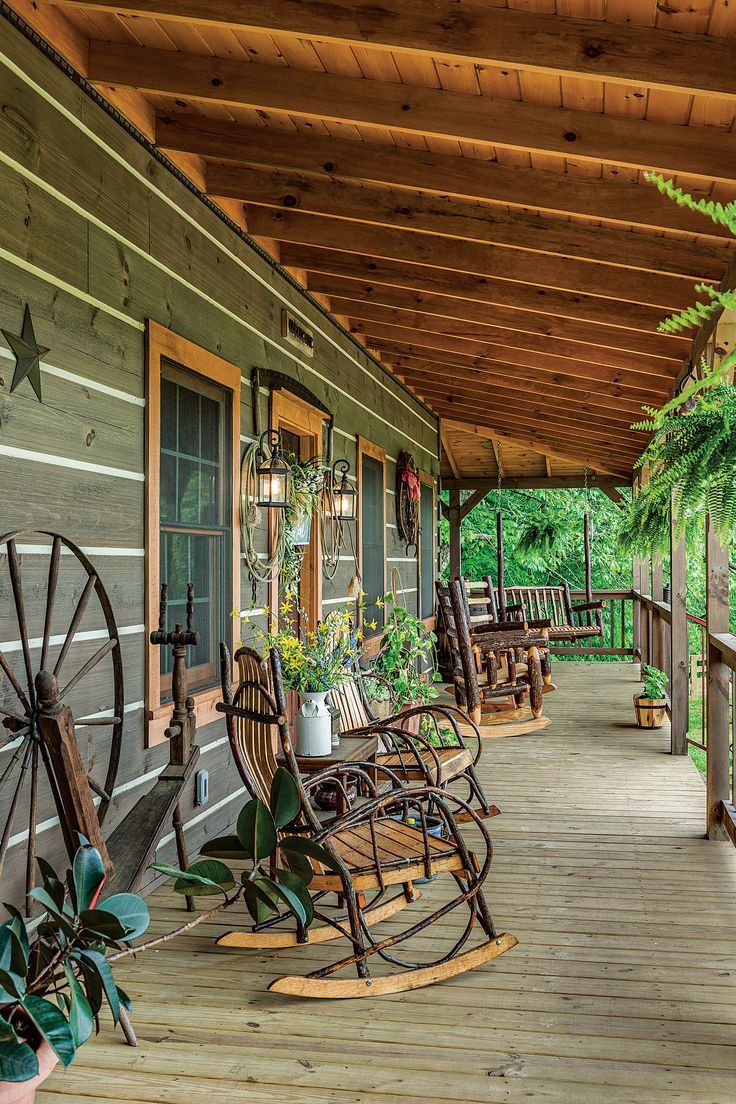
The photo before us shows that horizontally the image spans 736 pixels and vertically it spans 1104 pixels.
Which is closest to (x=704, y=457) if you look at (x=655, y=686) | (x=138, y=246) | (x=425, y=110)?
Answer: (x=425, y=110)

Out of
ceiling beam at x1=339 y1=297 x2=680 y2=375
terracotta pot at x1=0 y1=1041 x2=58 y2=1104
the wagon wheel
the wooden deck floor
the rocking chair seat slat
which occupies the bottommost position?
the wooden deck floor

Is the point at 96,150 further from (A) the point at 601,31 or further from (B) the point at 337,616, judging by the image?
(B) the point at 337,616

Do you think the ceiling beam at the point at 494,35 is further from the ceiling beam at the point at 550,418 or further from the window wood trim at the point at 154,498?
the ceiling beam at the point at 550,418

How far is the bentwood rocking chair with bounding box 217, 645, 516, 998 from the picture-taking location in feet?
8.33

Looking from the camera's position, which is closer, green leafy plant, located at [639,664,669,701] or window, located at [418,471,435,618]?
green leafy plant, located at [639,664,669,701]

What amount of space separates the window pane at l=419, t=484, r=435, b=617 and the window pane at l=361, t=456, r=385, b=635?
6.99 feet

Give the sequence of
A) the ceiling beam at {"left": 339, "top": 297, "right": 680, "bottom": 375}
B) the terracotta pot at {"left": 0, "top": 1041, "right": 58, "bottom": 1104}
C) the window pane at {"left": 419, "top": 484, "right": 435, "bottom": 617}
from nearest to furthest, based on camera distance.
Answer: the terracotta pot at {"left": 0, "top": 1041, "right": 58, "bottom": 1104}
the ceiling beam at {"left": 339, "top": 297, "right": 680, "bottom": 375}
the window pane at {"left": 419, "top": 484, "right": 435, "bottom": 617}

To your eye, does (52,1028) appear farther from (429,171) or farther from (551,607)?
(551,607)

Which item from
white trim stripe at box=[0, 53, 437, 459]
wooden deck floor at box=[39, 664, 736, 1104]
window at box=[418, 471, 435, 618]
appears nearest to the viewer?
wooden deck floor at box=[39, 664, 736, 1104]

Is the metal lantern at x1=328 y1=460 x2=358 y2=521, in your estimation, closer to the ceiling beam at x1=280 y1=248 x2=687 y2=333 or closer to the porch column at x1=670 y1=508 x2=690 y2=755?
the ceiling beam at x1=280 y1=248 x2=687 y2=333

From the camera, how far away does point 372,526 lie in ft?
23.9

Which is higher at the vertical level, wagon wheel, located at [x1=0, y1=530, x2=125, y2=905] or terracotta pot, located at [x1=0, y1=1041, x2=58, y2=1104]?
wagon wheel, located at [x1=0, y1=530, x2=125, y2=905]

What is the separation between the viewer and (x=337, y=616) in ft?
14.6

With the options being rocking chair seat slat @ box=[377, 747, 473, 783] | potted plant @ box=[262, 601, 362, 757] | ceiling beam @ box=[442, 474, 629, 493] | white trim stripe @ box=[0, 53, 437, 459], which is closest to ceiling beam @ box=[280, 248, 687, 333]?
white trim stripe @ box=[0, 53, 437, 459]
